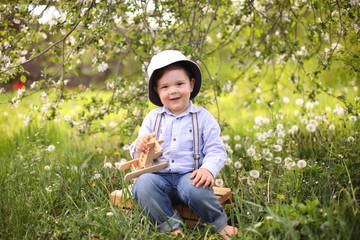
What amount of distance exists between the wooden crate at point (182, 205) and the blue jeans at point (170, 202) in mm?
97

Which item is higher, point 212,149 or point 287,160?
point 212,149

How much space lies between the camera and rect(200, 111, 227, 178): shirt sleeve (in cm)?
219

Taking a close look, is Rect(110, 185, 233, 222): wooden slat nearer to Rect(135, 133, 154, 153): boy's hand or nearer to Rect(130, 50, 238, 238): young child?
Rect(130, 50, 238, 238): young child

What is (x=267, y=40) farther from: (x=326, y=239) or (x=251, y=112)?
(x=326, y=239)

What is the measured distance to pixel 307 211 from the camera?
1753 mm

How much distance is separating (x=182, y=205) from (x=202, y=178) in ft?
1.23

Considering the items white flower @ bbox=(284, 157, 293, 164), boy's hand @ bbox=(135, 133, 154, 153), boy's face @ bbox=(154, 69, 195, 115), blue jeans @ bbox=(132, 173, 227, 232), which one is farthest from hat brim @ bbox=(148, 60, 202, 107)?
white flower @ bbox=(284, 157, 293, 164)

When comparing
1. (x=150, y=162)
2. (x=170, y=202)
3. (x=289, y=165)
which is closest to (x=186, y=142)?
(x=150, y=162)

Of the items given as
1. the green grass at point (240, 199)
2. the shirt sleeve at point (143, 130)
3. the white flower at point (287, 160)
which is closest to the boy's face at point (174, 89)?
the shirt sleeve at point (143, 130)

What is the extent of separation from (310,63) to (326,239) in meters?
2.34

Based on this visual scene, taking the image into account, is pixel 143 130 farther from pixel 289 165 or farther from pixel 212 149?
pixel 289 165

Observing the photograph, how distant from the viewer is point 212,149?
7.48ft

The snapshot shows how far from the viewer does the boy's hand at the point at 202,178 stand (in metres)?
2.08

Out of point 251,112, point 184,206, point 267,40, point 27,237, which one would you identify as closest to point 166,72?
point 184,206
